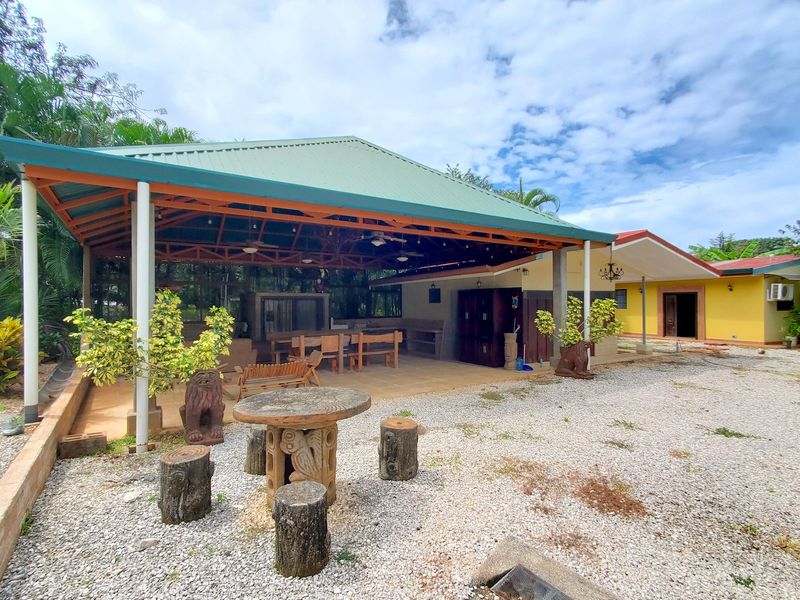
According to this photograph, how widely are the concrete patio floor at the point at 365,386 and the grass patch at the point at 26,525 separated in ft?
6.08

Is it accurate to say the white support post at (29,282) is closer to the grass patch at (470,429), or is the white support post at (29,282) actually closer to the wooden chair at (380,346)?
the grass patch at (470,429)

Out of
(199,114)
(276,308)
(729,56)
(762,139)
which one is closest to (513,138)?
(762,139)

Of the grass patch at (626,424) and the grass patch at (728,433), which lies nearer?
the grass patch at (728,433)

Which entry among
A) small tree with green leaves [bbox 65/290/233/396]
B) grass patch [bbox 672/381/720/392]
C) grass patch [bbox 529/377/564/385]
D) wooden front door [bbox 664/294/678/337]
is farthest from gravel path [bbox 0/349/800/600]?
wooden front door [bbox 664/294/678/337]

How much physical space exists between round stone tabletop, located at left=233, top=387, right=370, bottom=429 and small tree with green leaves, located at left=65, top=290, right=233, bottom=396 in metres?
1.39

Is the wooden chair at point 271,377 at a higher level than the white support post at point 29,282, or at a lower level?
lower

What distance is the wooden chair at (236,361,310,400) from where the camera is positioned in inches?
226

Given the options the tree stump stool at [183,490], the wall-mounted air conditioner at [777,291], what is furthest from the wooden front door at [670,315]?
the tree stump stool at [183,490]

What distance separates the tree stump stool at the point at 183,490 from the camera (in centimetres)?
276

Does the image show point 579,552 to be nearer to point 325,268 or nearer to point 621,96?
point 325,268

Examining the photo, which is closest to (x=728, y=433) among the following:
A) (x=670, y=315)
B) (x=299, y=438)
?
(x=299, y=438)

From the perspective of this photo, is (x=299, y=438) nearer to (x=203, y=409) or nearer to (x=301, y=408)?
(x=301, y=408)

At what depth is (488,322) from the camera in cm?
981

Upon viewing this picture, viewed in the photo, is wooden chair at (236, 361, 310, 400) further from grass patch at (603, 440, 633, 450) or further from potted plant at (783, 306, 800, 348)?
potted plant at (783, 306, 800, 348)
